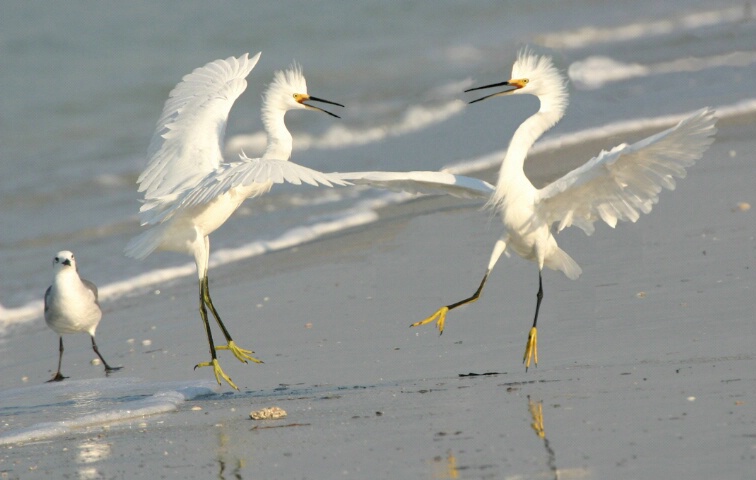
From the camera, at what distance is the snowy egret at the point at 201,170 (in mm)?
7077

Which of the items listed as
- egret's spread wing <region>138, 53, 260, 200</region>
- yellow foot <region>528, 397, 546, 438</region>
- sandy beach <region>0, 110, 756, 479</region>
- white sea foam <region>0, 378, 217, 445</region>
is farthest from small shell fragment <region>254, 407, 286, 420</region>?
egret's spread wing <region>138, 53, 260, 200</region>

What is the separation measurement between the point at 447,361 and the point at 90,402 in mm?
2021

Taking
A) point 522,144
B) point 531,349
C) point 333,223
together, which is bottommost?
point 531,349

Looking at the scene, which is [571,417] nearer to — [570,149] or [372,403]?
[372,403]

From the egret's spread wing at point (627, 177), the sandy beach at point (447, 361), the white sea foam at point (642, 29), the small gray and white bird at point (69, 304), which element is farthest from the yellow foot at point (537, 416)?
the white sea foam at point (642, 29)

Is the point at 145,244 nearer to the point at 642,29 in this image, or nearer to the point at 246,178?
the point at 246,178

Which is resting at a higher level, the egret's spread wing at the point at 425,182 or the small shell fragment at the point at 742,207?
the small shell fragment at the point at 742,207

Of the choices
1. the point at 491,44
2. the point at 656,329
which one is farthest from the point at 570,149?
the point at 491,44

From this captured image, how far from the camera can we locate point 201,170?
24.9 ft

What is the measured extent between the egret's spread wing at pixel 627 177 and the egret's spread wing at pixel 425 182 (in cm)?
41

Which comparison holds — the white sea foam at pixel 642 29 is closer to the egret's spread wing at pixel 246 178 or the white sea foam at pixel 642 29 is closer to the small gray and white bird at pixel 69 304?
the small gray and white bird at pixel 69 304

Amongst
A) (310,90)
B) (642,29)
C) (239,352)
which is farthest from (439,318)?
(642,29)

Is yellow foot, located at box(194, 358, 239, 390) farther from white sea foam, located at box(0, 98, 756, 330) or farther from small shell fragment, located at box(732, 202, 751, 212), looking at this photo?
small shell fragment, located at box(732, 202, 751, 212)

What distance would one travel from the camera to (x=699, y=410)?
508 cm
